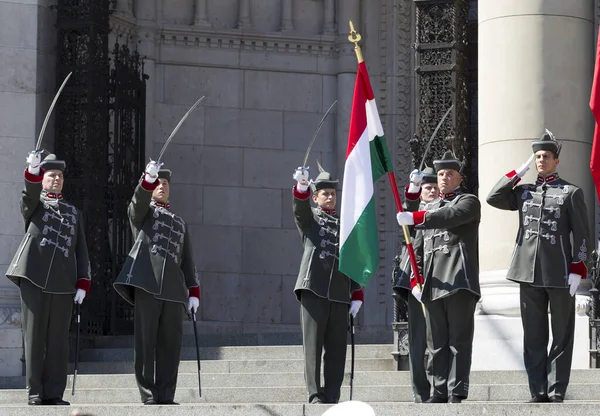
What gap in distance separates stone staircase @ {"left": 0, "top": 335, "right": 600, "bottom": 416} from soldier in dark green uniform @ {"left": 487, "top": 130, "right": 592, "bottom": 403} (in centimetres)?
34

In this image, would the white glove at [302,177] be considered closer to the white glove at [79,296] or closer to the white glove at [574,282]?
the white glove at [79,296]

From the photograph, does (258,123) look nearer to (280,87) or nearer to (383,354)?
(280,87)

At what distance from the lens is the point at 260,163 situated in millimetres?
22078

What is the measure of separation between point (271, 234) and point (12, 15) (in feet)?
17.0

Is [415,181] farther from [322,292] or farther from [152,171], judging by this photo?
[152,171]

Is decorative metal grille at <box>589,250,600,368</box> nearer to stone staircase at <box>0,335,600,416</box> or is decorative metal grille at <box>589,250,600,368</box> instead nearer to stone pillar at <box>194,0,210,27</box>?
stone staircase at <box>0,335,600,416</box>

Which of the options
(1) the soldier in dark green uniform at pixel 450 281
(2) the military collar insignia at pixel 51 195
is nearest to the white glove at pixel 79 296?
(2) the military collar insignia at pixel 51 195

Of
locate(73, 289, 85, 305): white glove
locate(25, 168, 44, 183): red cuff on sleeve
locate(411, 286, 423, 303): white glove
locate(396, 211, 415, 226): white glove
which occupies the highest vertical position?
locate(25, 168, 44, 183): red cuff on sleeve

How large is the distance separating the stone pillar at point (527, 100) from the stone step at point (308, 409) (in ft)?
15.8

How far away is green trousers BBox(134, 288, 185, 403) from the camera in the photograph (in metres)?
13.5

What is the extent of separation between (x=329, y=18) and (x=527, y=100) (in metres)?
6.57

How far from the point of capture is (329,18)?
2238 centimetres

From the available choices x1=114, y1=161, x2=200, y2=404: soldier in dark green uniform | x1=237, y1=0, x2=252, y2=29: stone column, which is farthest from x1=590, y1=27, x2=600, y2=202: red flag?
x1=237, y1=0, x2=252, y2=29: stone column

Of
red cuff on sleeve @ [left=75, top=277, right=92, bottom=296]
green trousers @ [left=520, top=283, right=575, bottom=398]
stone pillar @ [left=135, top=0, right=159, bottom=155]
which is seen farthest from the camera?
stone pillar @ [left=135, top=0, right=159, bottom=155]
